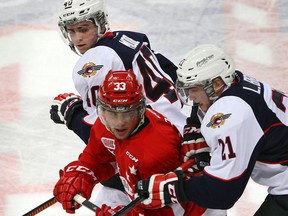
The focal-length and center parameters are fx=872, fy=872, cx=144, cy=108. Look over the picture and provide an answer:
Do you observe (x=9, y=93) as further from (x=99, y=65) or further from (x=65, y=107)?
(x=99, y=65)

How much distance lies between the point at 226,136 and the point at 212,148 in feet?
0.39

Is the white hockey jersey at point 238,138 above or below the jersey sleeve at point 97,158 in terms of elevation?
above

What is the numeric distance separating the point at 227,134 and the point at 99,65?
823 millimetres

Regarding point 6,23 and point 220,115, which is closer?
point 220,115

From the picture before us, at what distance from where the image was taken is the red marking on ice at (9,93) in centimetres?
513

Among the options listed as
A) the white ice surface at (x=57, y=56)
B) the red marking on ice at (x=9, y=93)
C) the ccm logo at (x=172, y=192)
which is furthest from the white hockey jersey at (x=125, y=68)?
the red marking on ice at (x=9, y=93)

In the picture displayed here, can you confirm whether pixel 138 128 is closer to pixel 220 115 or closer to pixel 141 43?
pixel 220 115

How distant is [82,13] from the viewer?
408 cm

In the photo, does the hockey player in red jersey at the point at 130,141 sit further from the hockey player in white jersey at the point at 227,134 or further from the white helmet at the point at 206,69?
the white helmet at the point at 206,69

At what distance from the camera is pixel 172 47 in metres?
5.68

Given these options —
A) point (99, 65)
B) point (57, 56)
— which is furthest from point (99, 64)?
point (57, 56)

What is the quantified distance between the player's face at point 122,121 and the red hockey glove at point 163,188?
0.21 metres

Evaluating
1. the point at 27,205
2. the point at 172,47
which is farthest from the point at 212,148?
the point at 172,47

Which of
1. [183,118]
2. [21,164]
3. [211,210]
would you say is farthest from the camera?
[21,164]
